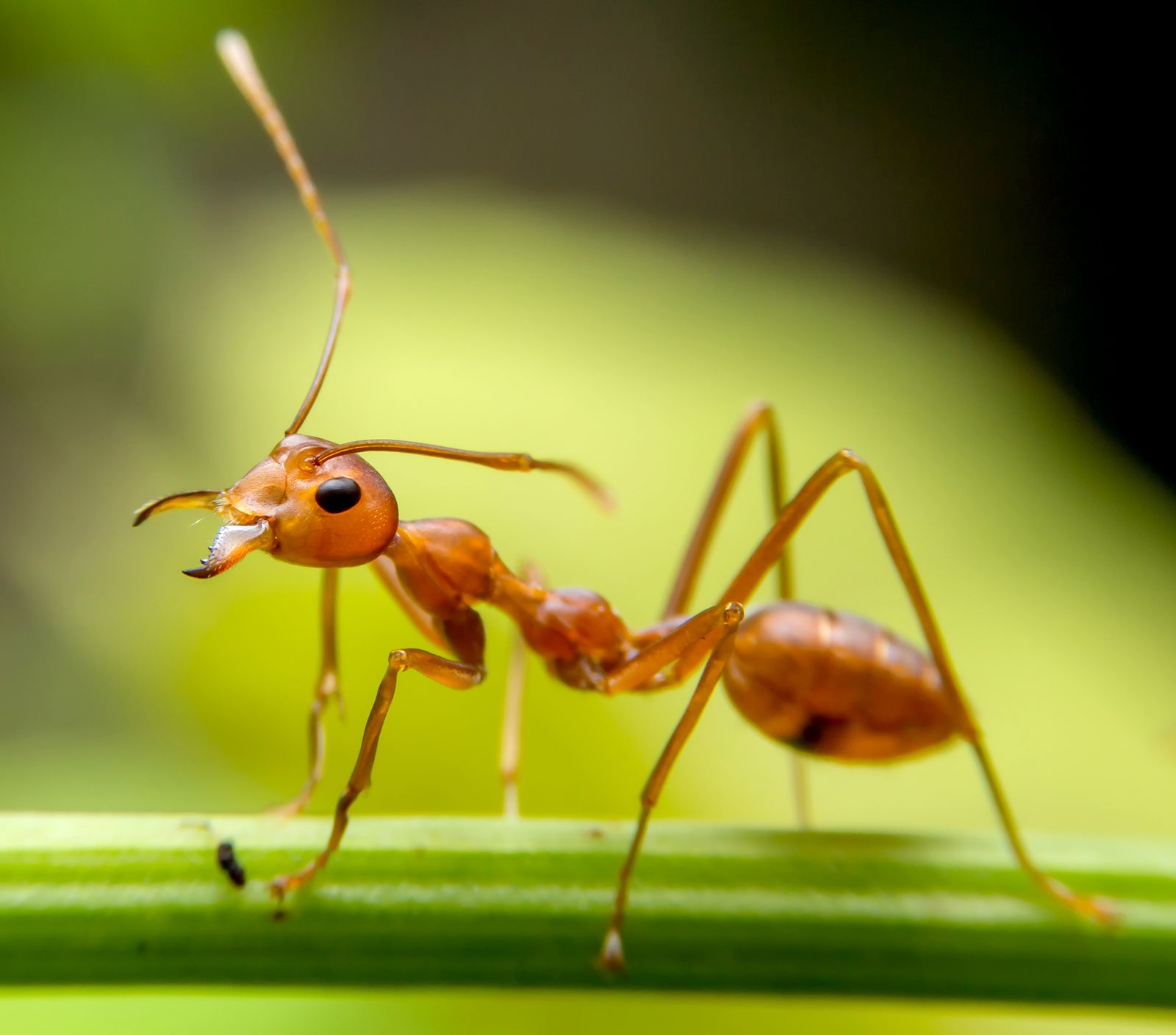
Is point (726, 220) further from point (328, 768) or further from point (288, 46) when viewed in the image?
point (328, 768)

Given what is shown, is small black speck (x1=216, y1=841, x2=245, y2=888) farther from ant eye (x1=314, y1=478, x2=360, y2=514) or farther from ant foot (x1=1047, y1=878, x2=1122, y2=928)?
ant foot (x1=1047, y1=878, x2=1122, y2=928)

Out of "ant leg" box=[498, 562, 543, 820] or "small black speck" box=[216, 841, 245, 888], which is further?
"ant leg" box=[498, 562, 543, 820]

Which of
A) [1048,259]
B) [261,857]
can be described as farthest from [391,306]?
[1048,259]

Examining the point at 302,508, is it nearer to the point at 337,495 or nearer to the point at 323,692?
the point at 337,495

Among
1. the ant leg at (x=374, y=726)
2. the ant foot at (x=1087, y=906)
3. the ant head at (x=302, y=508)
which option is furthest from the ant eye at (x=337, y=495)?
the ant foot at (x=1087, y=906)

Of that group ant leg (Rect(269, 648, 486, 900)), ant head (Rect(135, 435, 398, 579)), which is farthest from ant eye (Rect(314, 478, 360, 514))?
ant leg (Rect(269, 648, 486, 900))

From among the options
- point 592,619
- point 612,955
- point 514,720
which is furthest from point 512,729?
point 612,955

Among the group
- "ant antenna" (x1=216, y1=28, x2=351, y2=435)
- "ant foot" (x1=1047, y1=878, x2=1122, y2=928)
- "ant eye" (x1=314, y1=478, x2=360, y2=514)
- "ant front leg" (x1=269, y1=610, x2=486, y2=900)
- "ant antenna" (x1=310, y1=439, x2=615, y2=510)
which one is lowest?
"ant front leg" (x1=269, y1=610, x2=486, y2=900)

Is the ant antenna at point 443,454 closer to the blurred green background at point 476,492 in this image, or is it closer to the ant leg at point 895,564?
the ant leg at point 895,564
